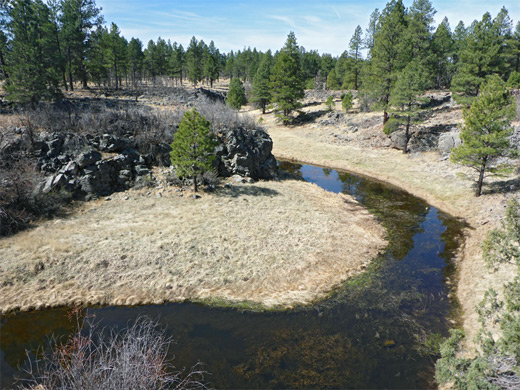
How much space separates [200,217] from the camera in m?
21.2

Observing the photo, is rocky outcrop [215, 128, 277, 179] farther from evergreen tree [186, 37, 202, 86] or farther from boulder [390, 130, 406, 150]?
evergreen tree [186, 37, 202, 86]

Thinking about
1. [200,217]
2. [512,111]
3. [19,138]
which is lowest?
[200,217]

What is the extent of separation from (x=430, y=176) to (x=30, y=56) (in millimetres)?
43596

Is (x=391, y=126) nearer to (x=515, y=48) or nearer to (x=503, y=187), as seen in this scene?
(x=503, y=187)

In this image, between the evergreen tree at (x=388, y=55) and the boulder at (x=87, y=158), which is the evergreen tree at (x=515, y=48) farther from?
the boulder at (x=87, y=158)

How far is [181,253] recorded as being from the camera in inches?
672

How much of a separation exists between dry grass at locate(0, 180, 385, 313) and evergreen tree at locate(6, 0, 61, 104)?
702 inches

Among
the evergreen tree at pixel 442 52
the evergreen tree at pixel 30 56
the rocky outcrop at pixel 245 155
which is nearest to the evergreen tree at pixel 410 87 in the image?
the evergreen tree at pixel 442 52

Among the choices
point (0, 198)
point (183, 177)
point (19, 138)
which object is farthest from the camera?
point (183, 177)

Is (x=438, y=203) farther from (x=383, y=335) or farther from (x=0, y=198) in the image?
(x=0, y=198)

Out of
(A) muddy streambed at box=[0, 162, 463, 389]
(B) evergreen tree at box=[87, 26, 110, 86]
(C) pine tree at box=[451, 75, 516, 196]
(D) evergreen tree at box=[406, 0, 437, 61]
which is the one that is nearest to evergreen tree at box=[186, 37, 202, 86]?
(B) evergreen tree at box=[87, 26, 110, 86]

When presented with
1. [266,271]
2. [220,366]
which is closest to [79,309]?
[220,366]

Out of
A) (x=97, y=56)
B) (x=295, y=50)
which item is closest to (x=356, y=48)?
(x=295, y=50)

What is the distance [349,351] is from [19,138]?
26.4m
